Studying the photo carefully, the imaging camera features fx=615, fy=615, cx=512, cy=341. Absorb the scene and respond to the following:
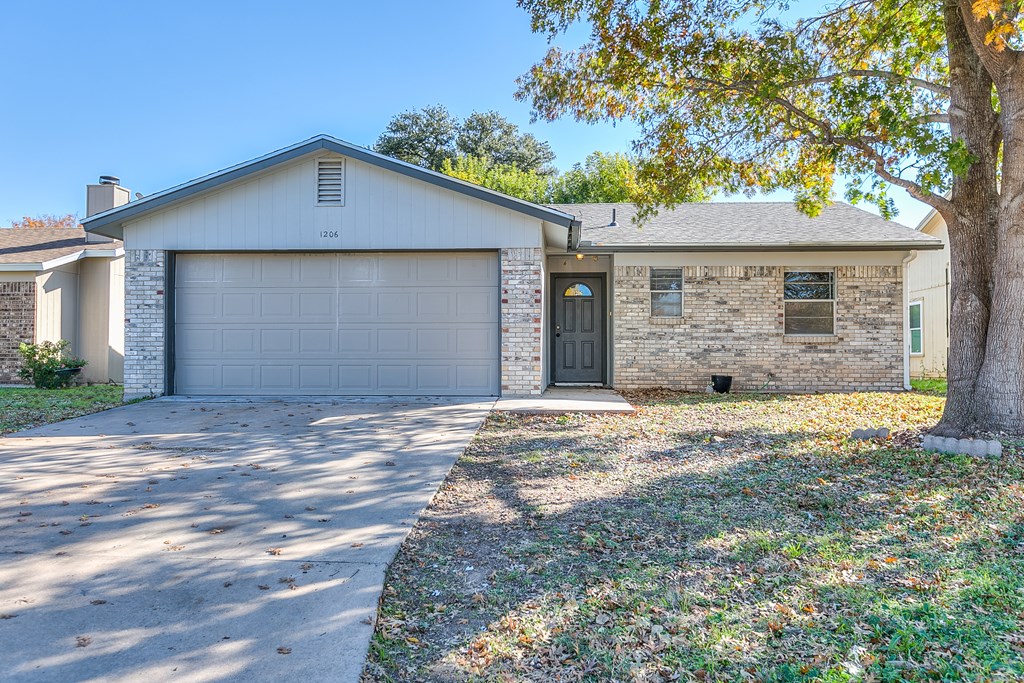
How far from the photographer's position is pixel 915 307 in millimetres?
17141

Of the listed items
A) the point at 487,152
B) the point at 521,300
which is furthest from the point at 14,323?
Answer: the point at 487,152

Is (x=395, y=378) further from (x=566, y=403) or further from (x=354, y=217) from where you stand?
(x=566, y=403)

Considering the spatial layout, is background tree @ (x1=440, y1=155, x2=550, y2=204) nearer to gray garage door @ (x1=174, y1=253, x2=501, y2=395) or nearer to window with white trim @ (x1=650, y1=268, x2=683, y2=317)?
window with white trim @ (x1=650, y1=268, x2=683, y2=317)

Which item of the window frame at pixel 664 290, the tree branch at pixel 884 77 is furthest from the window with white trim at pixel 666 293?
the tree branch at pixel 884 77

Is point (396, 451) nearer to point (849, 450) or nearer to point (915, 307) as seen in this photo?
point (849, 450)

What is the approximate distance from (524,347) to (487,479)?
499 cm

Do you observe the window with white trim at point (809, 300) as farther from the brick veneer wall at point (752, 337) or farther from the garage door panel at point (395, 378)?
the garage door panel at point (395, 378)

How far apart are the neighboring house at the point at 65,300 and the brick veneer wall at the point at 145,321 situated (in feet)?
15.3

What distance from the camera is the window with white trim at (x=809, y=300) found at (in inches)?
488

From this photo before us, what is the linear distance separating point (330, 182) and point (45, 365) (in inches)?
314

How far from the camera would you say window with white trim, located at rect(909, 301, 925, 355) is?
16.6m

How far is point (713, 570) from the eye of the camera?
3.45m

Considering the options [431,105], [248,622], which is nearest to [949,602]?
[248,622]

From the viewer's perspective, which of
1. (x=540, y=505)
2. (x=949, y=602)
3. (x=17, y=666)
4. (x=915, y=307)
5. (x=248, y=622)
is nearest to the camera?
(x=17, y=666)
